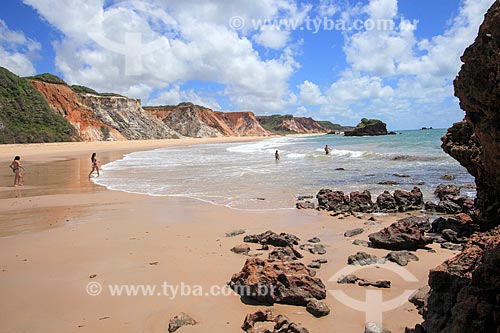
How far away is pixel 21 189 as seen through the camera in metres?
14.2

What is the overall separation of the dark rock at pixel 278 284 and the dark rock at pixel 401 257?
1747mm

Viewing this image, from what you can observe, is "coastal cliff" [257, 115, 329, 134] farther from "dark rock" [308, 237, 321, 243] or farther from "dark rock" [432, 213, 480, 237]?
"dark rock" [308, 237, 321, 243]

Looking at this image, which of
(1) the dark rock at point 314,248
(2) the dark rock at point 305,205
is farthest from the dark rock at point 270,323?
(2) the dark rock at point 305,205

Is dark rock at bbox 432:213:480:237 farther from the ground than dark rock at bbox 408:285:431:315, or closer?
farther from the ground

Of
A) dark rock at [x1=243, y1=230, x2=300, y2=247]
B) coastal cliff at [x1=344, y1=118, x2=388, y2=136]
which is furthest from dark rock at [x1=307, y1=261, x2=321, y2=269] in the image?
coastal cliff at [x1=344, y1=118, x2=388, y2=136]

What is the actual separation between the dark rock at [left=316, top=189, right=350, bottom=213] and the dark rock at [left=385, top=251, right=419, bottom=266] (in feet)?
11.7

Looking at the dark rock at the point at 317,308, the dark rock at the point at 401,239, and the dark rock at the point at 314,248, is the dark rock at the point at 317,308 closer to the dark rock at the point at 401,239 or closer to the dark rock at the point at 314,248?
the dark rock at the point at 314,248

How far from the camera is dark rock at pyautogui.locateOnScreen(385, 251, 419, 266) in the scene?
543 centimetres

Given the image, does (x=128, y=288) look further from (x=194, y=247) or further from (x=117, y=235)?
(x=117, y=235)

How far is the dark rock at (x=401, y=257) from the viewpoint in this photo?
543cm

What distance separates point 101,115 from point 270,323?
251 ft

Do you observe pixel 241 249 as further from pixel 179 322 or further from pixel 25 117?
pixel 25 117

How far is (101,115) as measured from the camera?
73.2 m

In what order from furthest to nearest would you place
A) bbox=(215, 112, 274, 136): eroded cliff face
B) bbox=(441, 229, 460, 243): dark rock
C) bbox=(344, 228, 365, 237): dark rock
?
bbox=(215, 112, 274, 136): eroded cliff face → bbox=(344, 228, 365, 237): dark rock → bbox=(441, 229, 460, 243): dark rock
